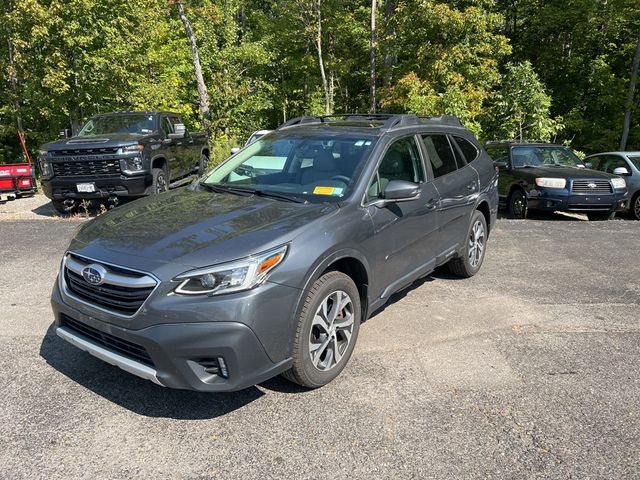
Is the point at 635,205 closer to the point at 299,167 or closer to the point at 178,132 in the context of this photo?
the point at 299,167

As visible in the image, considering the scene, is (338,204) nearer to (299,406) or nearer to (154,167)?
(299,406)

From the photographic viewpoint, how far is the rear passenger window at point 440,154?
488 centimetres

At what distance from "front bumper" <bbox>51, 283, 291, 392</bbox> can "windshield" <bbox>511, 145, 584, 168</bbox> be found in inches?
390

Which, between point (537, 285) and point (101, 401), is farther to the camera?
point (537, 285)

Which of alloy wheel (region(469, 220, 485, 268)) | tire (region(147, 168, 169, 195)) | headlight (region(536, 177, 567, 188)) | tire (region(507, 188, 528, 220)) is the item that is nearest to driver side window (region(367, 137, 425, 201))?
alloy wheel (region(469, 220, 485, 268))

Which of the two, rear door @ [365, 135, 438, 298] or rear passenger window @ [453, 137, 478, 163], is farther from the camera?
rear passenger window @ [453, 137, 478, 163]

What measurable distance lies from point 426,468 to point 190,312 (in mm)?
1514

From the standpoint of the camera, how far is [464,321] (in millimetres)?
4672

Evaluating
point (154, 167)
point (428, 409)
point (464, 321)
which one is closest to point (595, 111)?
point (154, 167)

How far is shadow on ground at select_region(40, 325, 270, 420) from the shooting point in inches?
126

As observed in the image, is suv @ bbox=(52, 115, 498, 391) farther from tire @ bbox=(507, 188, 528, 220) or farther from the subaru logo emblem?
tire @ bbox=(507, 188, 528, 220)

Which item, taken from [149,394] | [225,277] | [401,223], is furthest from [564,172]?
[149,394]

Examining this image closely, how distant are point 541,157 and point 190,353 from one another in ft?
35.4

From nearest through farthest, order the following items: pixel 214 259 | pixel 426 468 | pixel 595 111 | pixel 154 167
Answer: pixel 426 468, pixel 214 259, pixel 154 167, pixel 595 111
